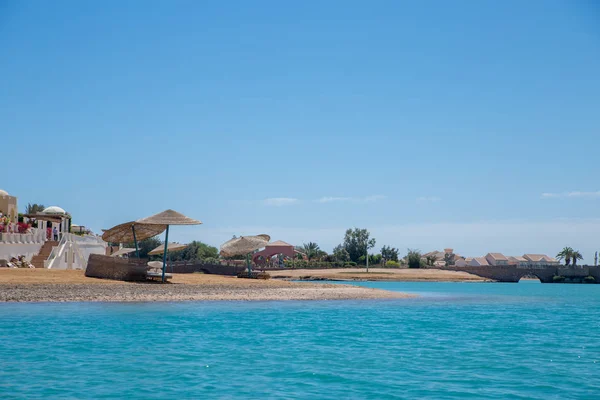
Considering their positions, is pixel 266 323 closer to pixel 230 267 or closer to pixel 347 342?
pixel 347 342

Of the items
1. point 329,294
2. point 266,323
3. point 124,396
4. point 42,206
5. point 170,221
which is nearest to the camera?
point 124,396

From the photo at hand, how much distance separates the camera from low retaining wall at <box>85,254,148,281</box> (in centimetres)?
3441

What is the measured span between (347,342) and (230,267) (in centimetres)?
6434

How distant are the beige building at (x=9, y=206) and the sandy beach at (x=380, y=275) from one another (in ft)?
133

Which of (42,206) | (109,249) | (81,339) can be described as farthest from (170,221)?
(42,206)

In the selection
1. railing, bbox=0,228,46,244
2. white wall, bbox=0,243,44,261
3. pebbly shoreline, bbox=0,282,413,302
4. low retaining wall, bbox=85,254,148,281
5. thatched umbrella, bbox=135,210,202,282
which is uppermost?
thatched umbrella, bbox=135,210,202,282

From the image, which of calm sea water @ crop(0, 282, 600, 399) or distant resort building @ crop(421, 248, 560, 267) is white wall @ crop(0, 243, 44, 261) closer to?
calm sea water @ crop(0, 282, 600, 399)

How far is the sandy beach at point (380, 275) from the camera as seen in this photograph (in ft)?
295

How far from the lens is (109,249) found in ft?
235

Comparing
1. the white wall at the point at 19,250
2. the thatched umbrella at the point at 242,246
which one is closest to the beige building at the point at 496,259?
the thatched umbrella at the point at 242,246

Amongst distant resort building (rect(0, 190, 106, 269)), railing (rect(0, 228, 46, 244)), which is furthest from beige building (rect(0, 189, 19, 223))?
railing (rect(0, 228, 46, 244))

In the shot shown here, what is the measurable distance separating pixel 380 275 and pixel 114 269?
206ft

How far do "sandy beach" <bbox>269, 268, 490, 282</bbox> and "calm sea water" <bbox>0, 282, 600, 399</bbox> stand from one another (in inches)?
2514

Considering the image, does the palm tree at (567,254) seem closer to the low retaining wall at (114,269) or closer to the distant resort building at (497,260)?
the distant resort building at (497,260)
